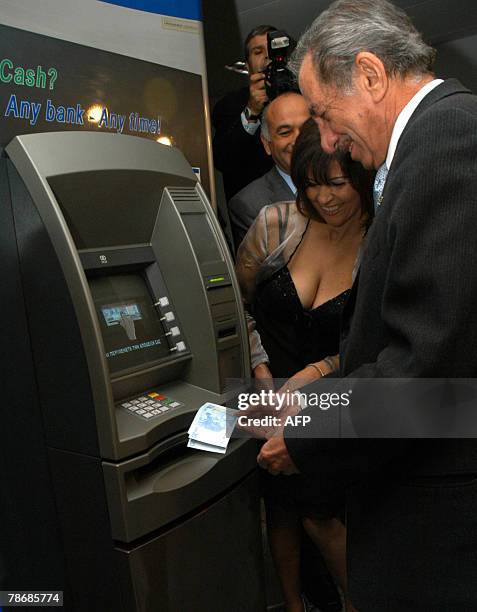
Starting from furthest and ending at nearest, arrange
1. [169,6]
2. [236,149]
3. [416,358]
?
1. [236,149]
2. [169,6]
3. [416,358]

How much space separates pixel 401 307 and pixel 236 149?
201cm

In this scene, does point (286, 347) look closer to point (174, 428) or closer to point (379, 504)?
point (174, 428)

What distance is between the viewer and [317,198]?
6.36 feet

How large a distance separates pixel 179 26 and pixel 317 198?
84 centimetres

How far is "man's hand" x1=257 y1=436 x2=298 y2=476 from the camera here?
1294mm

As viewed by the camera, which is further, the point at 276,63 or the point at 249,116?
the point at 249,116

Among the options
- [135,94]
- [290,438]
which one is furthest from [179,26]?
[290,438]

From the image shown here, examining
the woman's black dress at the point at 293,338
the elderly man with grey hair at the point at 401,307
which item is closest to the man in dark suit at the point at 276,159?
the woman's black dress at the point at 293,338

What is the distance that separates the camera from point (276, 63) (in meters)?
2.53

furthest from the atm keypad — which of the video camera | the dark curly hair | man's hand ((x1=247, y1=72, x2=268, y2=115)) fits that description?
man's hand ((x1=247, y1=72, x2=268, y2=115))

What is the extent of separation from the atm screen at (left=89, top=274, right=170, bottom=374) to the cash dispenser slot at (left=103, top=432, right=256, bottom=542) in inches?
8.8

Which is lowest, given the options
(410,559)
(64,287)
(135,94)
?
(410,559)

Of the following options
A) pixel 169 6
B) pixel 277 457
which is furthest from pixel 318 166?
pixel 277 457

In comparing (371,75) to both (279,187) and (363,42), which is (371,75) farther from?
(279,187)
